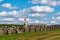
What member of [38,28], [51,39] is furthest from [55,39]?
[38,28]

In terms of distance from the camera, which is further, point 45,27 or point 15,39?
point 45,27

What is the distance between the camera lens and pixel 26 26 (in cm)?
5622

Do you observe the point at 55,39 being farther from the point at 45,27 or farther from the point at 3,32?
the point at 45,27

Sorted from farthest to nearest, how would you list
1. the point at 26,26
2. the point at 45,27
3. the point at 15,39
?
the point at 45,27
the point at 26,26
the point at 15,39

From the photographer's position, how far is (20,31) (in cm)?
5250

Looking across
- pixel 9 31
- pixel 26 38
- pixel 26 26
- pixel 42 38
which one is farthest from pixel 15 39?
pixel 26 26

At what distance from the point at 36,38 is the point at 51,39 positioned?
3194 millimetres

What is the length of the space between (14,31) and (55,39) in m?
12.5

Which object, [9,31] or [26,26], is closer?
[9,31]

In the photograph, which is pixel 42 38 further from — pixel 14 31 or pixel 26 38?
pixel 14 31

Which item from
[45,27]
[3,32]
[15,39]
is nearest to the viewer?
[15,39]

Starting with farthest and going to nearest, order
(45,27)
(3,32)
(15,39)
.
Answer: (45,27) → (3,32) → (15,39)

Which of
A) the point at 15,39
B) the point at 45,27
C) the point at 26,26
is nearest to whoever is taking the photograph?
the point at 15,39

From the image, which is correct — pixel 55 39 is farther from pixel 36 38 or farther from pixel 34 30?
pixel 34 30
